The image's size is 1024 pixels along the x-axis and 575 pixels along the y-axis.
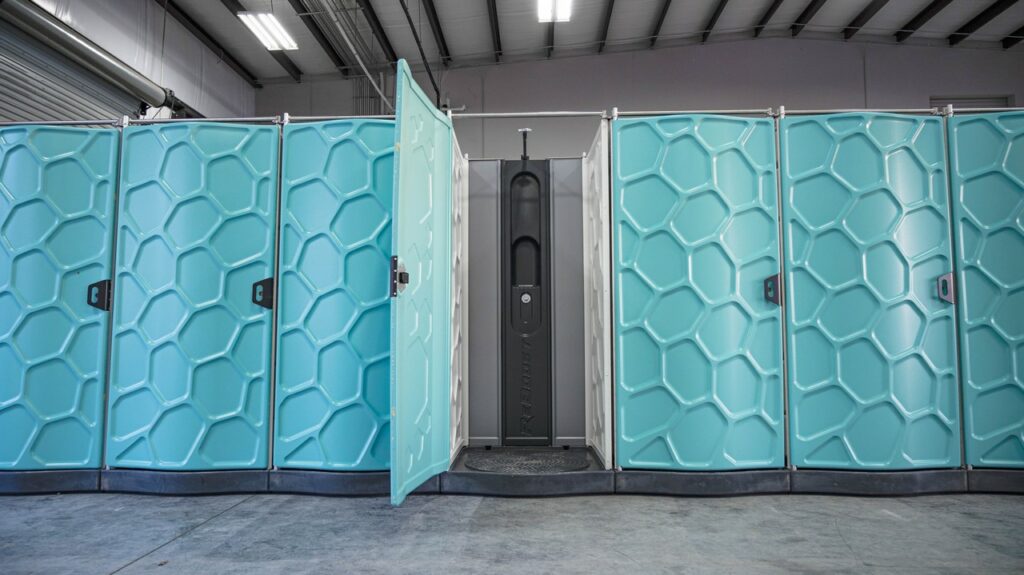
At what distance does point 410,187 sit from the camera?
279 centimetres

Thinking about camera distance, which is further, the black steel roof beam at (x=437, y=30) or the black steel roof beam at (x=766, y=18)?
the black steel roof beam at (x=766, y=18)

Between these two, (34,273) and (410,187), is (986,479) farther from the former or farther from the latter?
(34,273)

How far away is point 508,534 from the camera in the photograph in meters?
2.52

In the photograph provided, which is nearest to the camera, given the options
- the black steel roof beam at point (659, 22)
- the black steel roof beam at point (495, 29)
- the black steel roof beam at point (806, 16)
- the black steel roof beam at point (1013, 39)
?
the black steel roof beam at point (495, 29)

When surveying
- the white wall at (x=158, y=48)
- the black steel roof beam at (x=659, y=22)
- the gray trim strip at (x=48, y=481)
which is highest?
the black steel roof beam at (x=659, y=22)

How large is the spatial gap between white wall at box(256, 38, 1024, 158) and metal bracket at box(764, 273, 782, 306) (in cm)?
610

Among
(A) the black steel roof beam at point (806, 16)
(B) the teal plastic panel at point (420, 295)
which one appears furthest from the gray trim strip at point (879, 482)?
(A) the black steel roof beam at point (806, 16)

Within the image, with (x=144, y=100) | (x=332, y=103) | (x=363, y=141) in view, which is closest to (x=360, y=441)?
(x=363, y=141)

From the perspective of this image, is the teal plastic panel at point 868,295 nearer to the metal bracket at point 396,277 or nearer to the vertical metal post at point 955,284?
the vertical metal post at point 955,284

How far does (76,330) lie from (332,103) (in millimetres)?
6827

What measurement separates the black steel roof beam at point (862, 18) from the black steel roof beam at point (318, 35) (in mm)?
7557

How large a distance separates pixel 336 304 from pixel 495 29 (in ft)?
20.5

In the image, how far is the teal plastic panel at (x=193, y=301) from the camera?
3.11 m

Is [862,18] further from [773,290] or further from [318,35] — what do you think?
[318,35]
